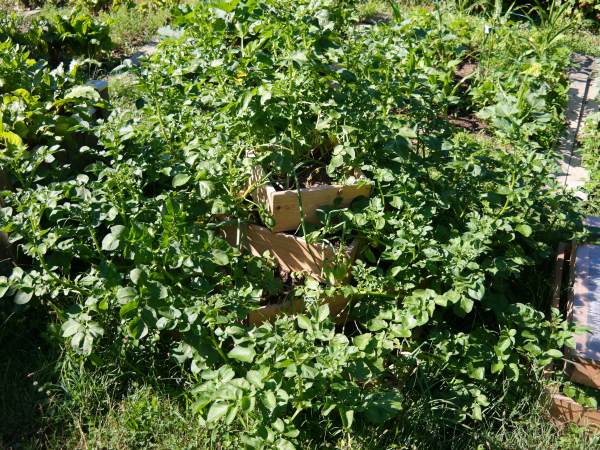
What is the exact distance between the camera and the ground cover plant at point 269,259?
266 cm

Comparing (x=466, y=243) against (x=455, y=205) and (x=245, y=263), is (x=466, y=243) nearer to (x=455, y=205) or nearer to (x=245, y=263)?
(x=455, y=205)

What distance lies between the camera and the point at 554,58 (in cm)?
525

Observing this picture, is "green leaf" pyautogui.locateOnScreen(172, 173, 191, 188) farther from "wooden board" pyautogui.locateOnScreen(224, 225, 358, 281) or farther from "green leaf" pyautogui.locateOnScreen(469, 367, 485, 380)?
"green leaf" pyautogui.locateOnScreen(469, 367, 485, 380)

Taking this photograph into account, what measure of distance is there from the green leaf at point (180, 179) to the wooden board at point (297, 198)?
14.6 inches

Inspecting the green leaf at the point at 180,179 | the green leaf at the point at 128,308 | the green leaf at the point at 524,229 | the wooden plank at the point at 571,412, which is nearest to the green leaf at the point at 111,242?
the green leaf at the point at 128,308

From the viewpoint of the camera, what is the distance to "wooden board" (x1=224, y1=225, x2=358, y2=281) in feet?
10.4

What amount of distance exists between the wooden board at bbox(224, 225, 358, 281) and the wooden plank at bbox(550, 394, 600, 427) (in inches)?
44.1

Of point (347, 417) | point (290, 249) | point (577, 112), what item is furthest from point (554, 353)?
point (577, 112)

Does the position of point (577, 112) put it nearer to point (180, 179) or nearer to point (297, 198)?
point (297, 198)

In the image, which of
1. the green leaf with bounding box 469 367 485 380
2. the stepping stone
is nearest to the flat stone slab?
the stepping stone

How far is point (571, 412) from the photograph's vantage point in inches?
115

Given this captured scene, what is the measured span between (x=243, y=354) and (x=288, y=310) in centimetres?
59

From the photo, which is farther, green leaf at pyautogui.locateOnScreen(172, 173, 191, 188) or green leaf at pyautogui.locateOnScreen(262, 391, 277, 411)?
green leaf at pyautogui.locateOnScreen(172, 173, 191, 188)

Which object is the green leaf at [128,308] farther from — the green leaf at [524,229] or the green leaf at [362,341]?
the green leaf at [524,229]
